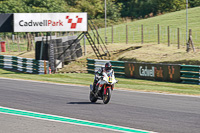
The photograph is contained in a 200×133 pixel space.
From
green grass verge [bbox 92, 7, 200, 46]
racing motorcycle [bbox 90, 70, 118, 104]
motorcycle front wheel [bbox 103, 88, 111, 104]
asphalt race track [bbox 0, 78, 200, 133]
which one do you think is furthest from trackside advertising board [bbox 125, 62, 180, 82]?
green grass verge [bbox 92, 7, 200, 46]

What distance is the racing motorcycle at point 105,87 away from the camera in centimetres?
1377

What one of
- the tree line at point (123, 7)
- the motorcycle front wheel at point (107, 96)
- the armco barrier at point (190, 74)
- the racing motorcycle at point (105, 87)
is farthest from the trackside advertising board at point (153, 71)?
the tree line at point (123, 7)

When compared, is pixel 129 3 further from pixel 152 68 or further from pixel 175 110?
pixel 175 110

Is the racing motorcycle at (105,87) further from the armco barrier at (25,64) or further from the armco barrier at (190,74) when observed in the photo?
the armco barrier at (25,64)

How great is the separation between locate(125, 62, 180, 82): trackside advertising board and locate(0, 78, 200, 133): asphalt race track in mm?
6726

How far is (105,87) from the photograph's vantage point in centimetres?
Result: 1413

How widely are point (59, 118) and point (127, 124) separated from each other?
7.17ft

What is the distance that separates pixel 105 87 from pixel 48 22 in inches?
749

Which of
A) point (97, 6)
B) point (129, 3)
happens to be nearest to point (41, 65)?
point (97, 6)

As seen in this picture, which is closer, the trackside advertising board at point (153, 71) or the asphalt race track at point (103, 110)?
the asphalt race track at point (103, 110)

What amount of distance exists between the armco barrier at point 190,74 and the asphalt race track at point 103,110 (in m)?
6.58

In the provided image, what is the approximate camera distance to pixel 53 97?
54.8 feet

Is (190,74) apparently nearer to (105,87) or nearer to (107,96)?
(107,96)

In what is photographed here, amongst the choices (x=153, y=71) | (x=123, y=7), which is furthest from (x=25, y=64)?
(x=123, y=7)
